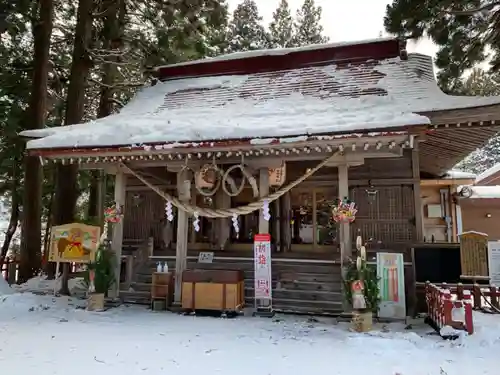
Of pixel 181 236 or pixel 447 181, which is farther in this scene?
pixel 447 181

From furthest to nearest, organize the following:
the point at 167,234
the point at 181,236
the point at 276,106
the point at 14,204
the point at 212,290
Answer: the point at 14,204 < the point at 167,234 < the point at 276,106 < the point at 181,236 < the point at 212,290

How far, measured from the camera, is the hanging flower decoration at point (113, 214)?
8.00m

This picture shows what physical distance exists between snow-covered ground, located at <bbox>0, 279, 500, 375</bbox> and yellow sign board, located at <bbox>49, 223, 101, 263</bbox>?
1463 mm

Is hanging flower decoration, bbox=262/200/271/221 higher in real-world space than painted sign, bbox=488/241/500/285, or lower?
higher

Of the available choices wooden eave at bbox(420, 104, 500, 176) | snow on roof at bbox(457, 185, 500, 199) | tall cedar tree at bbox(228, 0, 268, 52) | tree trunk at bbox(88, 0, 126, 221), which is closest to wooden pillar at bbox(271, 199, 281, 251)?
wooden eave at bbox(420, 104, 500, 176)

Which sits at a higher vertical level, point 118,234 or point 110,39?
point 110,39

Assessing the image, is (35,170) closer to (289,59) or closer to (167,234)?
(167,234)

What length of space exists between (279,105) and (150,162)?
3.04 m

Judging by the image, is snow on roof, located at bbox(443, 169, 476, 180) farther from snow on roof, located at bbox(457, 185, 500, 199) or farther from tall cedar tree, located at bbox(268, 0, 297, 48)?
tall cedar tree, located at bbox(268, 0, 297, 48)

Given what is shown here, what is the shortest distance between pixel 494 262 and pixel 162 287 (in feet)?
20.8

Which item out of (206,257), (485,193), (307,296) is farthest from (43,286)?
(485,193)

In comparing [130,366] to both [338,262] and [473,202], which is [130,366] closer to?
[338,262]

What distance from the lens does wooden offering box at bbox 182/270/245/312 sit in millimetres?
7152

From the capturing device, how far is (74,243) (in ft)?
27.5
